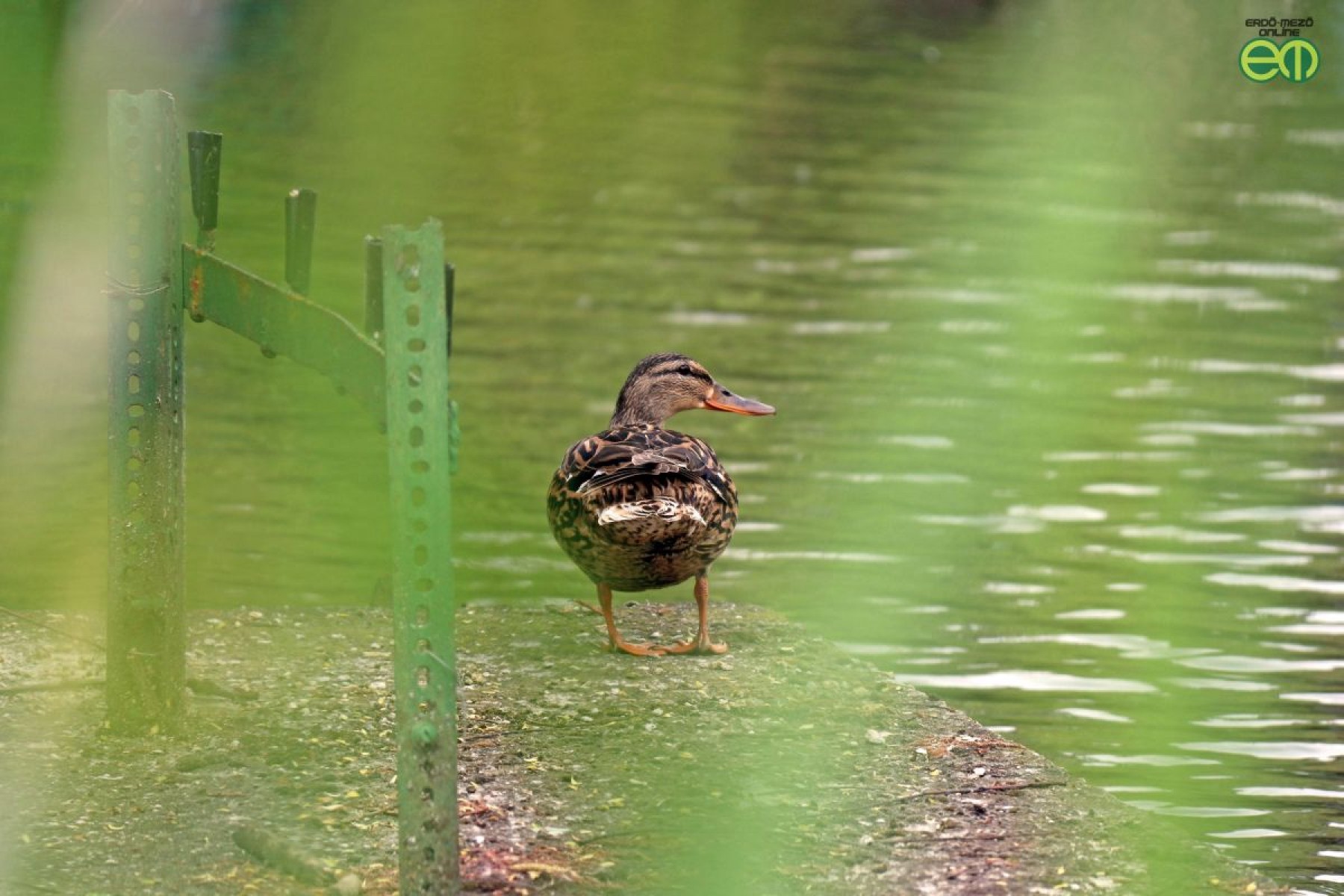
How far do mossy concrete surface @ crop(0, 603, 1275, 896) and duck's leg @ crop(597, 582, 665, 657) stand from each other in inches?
2.2

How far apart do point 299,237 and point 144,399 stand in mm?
575

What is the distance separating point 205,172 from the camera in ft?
15.5

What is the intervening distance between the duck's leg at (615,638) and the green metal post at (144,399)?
137 centimetres

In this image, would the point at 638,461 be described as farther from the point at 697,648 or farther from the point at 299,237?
the point at 299,237

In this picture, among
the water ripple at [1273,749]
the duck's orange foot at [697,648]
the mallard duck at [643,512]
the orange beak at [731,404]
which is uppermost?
the orange beak at [731,404]

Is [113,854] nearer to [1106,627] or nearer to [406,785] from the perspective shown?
[406,785]

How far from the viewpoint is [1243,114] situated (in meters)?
19.3

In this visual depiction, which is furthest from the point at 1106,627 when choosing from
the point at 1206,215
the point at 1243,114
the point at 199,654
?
the point at 1243,114

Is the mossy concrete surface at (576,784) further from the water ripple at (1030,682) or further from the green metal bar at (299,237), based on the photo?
the green metal bar at (299,237)

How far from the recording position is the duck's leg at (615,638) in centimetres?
597

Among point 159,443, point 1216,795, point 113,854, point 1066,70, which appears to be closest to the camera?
point 1066,70

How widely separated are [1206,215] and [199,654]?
35.8 feet
